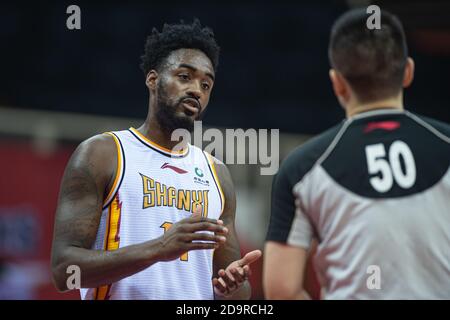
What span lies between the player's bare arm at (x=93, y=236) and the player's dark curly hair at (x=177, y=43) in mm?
891

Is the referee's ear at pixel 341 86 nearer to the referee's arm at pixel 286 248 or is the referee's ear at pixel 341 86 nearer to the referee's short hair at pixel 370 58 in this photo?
the referee's short hair at pixel 370 58

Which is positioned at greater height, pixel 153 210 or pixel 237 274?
pixel 153 210

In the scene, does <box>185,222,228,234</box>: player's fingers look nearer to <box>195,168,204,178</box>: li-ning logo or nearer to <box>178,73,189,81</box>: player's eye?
<box>195,168,204,178</box>: li-ning logo

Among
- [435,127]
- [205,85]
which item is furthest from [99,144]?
[435,127]

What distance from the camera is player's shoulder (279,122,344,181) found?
A: 3520mm

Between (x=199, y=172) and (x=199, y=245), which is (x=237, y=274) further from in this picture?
(x=199, y=172)

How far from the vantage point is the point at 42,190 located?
11.6m

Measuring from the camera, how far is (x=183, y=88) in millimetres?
4953

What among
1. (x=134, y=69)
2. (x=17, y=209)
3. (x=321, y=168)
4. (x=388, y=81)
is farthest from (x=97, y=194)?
(x=134, y=69)

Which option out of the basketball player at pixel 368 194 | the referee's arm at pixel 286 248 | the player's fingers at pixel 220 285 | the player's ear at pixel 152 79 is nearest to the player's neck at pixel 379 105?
the basketball player at pixel 368 194

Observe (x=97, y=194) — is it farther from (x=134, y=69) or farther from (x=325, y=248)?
(x=134, y=69)

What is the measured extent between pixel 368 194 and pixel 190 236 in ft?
3.64

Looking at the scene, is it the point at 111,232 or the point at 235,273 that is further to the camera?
the point at 111,232

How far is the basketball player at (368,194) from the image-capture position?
3340mm
